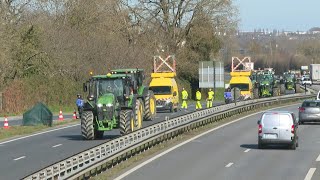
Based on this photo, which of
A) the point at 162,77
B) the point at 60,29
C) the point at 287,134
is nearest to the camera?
the point at 287,134

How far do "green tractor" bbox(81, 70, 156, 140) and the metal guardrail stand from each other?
70.7 inches

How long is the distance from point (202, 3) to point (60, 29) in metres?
18.3

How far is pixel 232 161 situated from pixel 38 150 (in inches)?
332

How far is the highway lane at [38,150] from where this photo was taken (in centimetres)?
2270

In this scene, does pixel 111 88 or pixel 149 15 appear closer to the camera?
→ pixel 111 88

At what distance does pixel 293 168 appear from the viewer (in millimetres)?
22609

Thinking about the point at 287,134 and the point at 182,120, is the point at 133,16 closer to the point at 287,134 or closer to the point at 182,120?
the point at 182,120

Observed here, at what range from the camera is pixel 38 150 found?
96.3ft

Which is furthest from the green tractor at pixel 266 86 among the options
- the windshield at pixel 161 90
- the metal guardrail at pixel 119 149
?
the metal guardrail at pixel 119 149

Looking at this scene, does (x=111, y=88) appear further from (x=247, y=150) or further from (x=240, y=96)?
(x=240, y=96)

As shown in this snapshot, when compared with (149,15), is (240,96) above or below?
below

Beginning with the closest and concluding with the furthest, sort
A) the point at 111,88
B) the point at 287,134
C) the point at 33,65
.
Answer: the point at 287,134 < the point at 111,88 < the point at 33,65

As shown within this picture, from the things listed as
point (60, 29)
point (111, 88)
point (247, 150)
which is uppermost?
point (60, 29)

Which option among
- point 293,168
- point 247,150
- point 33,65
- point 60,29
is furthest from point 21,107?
point 293,168
